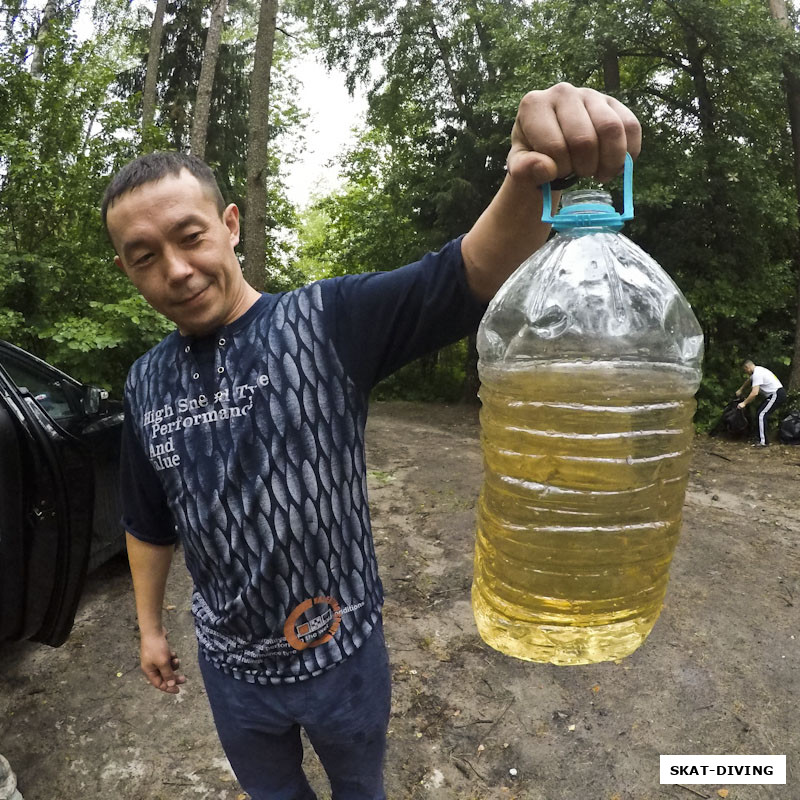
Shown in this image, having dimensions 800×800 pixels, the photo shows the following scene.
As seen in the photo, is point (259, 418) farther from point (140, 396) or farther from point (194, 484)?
point (140, 396)

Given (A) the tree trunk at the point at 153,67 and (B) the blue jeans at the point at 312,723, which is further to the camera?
(A) the tree trunk at the point at 153,67

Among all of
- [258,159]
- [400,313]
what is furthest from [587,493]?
[258,159]

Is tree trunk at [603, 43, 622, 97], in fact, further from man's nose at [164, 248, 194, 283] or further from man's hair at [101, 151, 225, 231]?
man's nose at [164, 248, 194, 283]

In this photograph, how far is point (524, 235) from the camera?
1188mm

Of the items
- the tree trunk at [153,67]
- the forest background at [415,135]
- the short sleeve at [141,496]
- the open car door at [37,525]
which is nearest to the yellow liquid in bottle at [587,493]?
the short sleeve at [141,496]

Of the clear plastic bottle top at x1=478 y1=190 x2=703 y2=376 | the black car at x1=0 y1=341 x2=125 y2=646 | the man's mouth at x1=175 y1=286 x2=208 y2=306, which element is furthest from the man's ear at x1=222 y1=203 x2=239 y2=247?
the black car at x1=0 y1=341 x2=125 y2=646

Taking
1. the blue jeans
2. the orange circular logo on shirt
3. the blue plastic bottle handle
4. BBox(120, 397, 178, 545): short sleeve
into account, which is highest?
the blue plastic bottle handle

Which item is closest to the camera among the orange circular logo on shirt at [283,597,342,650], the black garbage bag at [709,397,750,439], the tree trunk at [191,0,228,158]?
the orange circular logo on shirt at [283,597,342,650]

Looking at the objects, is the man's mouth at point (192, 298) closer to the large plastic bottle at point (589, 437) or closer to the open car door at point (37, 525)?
the large plastic bottle at point (589, 437)

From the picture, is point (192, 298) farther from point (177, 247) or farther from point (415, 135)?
point (415, 135)

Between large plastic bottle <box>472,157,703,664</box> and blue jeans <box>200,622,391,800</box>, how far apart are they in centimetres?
48

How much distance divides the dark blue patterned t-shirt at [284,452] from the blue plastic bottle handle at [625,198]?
33 cm

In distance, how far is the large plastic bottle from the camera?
122 cm

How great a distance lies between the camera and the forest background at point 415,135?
726 cm
